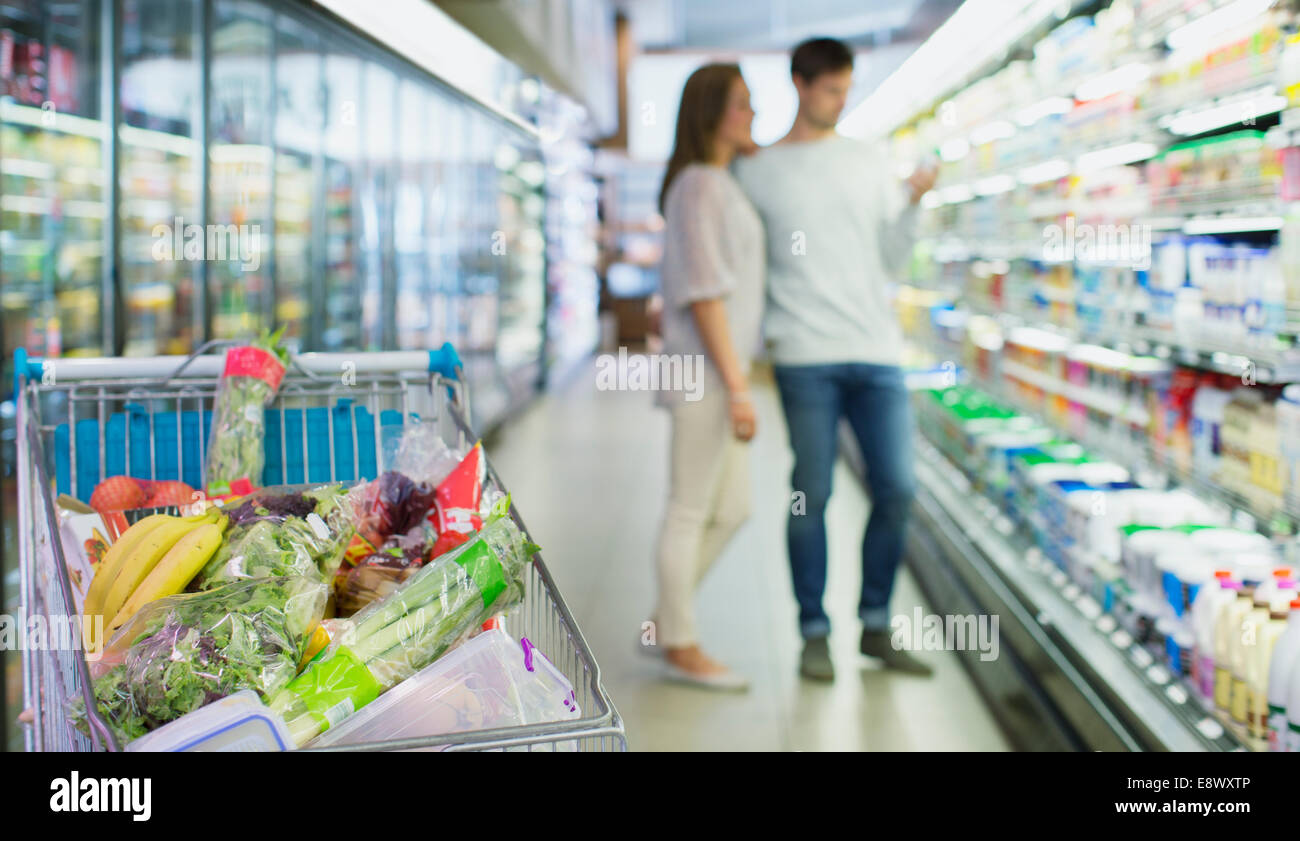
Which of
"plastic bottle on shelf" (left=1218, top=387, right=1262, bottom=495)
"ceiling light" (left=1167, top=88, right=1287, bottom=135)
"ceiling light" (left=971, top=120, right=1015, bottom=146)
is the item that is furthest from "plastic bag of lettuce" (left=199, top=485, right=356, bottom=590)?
"ceiling light" (left=971, top=120, right=1015, bottom=146)

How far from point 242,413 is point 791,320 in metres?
2.05

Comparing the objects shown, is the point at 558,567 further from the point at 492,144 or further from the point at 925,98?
the point at 492,144

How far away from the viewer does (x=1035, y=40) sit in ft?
16.3

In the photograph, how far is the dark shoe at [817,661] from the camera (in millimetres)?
3570

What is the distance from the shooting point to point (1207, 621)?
271cm

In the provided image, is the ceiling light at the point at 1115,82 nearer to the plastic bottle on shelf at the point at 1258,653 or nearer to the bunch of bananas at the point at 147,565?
the plastic bottle on shelf at the point at 1258,653

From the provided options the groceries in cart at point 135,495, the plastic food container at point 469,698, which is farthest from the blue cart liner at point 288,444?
the plastic food container at point 469,698

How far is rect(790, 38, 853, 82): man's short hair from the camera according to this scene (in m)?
3.40

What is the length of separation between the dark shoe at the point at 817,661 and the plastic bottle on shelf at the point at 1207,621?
1090 millimetres

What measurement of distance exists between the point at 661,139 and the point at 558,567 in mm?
8632

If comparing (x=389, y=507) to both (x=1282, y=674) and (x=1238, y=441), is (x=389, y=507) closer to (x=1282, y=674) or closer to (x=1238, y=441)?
(x=1282, y=674)

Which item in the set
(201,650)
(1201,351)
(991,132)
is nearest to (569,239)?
(991,132)

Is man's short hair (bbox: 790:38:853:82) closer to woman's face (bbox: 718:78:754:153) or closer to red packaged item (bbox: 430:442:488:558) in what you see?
woman's face (bbox: 718:78:754:153)

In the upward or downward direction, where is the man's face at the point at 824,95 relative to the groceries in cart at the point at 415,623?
upward
